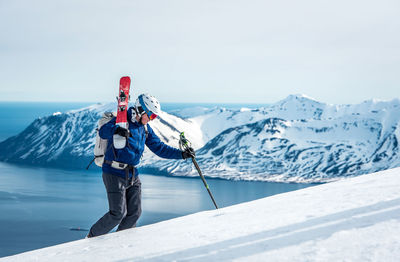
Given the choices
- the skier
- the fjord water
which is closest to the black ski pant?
the skier

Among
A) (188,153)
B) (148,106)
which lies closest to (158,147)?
(188,153)

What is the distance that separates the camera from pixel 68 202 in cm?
9706

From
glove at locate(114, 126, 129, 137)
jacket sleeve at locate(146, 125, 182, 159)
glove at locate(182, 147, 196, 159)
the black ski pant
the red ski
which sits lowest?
the black ski pant

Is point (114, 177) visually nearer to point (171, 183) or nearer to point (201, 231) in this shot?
point (201, 231)

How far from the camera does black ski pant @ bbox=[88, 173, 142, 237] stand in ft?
19.5

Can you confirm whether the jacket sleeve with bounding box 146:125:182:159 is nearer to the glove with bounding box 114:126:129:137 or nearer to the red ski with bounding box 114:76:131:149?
the red ski with bounding box 114:76:131:149

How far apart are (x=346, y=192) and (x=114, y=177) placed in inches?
143

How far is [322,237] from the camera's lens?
14.1 feet

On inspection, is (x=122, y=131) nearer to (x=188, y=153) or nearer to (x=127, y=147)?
(x=127, y=147)

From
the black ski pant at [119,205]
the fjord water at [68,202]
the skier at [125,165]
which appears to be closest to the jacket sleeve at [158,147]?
the skier at [125,165]

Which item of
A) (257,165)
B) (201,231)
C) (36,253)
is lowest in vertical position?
(257,165)

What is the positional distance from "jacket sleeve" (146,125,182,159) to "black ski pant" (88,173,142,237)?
2.03ft

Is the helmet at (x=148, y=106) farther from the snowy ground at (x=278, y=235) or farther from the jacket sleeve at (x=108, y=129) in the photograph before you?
the snowy ground at (x=278, y=235)

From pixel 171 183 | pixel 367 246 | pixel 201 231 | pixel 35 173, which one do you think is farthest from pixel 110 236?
pixel 35 173
